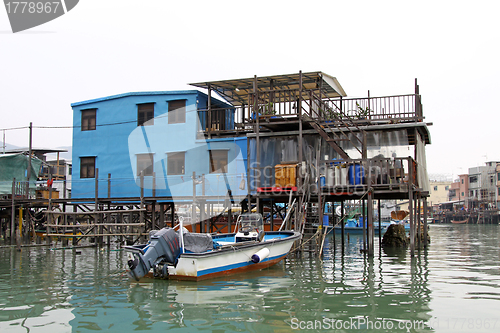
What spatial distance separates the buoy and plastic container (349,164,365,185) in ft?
17.9

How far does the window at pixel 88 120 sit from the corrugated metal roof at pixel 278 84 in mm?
6350

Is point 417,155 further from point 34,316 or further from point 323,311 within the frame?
point 34,316

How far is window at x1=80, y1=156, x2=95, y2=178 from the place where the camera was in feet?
84.3

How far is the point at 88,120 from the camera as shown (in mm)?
26141

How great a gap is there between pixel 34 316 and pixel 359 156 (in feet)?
51.0

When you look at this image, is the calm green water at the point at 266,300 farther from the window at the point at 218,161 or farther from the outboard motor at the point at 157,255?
the window at the point at 218,161

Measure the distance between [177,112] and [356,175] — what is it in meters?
10.7

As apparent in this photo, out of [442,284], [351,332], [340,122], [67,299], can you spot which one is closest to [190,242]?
[67,299]

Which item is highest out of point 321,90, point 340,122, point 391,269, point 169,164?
point 321,90

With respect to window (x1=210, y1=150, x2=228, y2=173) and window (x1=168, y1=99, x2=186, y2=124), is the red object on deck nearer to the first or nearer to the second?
window (x1=210, y1=150, x2=228, y2=173)

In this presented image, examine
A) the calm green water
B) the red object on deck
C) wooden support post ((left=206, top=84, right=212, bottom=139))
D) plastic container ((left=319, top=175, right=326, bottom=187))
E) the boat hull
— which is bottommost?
the calm green water

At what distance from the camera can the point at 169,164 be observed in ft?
80.7

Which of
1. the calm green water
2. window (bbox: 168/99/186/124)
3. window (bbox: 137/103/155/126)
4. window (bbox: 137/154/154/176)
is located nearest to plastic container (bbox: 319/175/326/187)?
the calm green water

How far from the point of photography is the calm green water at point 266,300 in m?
8.79
